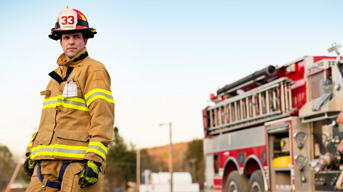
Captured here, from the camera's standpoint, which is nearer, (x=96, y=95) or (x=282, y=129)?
→ (x=96, y=95)

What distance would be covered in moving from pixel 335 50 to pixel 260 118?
273cm

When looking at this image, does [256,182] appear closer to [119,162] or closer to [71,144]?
[71,144]

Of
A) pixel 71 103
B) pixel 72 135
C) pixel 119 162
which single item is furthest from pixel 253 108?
pixel 119 162

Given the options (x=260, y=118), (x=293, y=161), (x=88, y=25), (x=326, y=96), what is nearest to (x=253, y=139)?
(x=260, y=118)

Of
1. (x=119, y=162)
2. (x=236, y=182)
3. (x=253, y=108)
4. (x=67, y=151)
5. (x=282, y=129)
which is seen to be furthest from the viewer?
(x=119, y=162)

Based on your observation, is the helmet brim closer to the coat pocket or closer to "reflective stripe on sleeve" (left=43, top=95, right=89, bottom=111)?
"reflective stripe on sleeve" (left=43, top=95, right=89, bottom=111)

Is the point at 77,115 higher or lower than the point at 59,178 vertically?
higher

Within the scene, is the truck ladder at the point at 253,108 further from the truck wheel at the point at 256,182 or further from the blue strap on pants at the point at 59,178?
the blue strap on pants at the point at 59,178

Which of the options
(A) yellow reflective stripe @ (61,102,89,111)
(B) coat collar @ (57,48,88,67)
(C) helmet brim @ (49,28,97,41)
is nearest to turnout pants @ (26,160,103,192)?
(A) yellow reflective stripe @ (61,102,89,111)

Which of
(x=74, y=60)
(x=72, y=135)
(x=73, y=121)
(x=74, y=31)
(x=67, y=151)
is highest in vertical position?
(x=74, y=31)

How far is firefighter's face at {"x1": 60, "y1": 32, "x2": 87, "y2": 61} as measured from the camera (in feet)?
14.8

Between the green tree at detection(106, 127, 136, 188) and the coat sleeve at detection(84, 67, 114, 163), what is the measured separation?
67366mm

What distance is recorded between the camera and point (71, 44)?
14.8ft

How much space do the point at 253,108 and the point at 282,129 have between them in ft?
4.64
